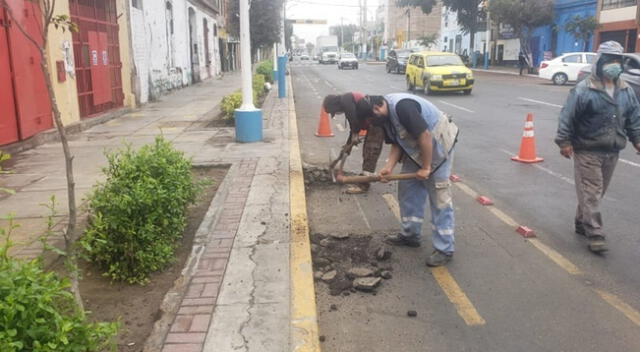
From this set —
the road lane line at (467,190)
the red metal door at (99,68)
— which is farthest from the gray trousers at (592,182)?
the red metal door at (99,68)

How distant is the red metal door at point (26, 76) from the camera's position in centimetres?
945

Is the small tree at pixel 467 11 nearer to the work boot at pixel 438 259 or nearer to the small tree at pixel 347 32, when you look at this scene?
the work boot at pixel 438 259

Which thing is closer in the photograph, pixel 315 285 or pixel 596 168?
pixel 315 285

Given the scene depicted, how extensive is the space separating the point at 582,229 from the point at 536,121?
9.01 meters

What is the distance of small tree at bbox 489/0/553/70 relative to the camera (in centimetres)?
3759

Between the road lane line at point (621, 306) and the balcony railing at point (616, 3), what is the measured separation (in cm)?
3346

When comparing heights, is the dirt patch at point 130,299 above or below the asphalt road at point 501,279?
above

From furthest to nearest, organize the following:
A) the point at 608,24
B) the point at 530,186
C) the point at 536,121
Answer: the point at 608,24 < the point at 536,121 < the point at 530,186

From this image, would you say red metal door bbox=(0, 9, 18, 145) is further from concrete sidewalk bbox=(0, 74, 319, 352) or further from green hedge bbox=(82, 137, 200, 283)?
green hedge bbox=(82, 137, 200, 283)

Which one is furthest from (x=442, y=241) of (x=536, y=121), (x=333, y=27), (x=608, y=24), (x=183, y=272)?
(x=333, y=27)

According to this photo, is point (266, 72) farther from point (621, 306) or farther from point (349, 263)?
point (621, 306)

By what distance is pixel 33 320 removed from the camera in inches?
98.3

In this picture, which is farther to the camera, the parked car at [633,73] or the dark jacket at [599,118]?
the parked car at [633,73]

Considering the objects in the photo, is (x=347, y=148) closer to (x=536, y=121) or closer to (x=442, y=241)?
(x=442, y=241)
